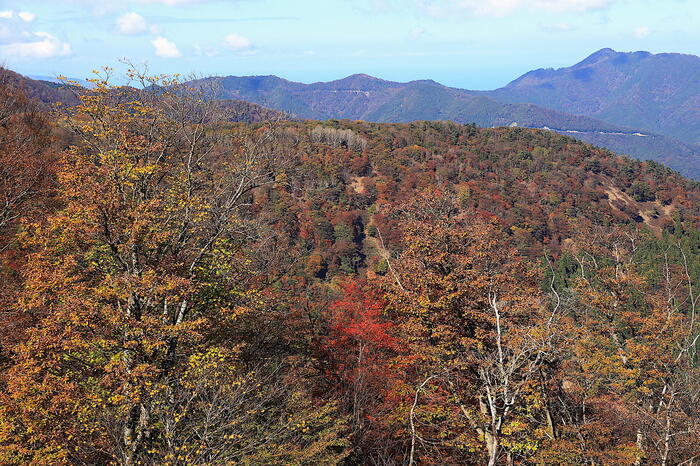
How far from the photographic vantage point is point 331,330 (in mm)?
25734

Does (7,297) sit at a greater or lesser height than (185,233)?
lesser

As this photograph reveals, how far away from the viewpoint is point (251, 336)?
1992cm

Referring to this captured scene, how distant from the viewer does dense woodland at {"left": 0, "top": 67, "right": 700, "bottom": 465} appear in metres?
11.6

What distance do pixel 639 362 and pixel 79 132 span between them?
27468mm

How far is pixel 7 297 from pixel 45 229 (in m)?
2.85

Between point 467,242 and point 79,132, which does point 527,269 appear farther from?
point 79,132

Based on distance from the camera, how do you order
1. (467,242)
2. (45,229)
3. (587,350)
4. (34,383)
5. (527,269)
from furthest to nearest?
(527,269) → (467,242) → (587,350) → (45,229) → (34,383)

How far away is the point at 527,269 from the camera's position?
79.3 ft

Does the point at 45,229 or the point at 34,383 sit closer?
the point at 34,383

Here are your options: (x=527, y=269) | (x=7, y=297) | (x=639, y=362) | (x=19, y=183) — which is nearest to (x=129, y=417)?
(x=7, y=297)

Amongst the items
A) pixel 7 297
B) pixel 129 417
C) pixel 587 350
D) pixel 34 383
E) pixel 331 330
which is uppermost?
pixel 7 297

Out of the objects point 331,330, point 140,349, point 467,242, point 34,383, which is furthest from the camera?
point 331,330

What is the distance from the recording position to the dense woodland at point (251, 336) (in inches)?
455

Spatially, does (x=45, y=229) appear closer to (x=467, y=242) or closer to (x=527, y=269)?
(x=467, y=242)
